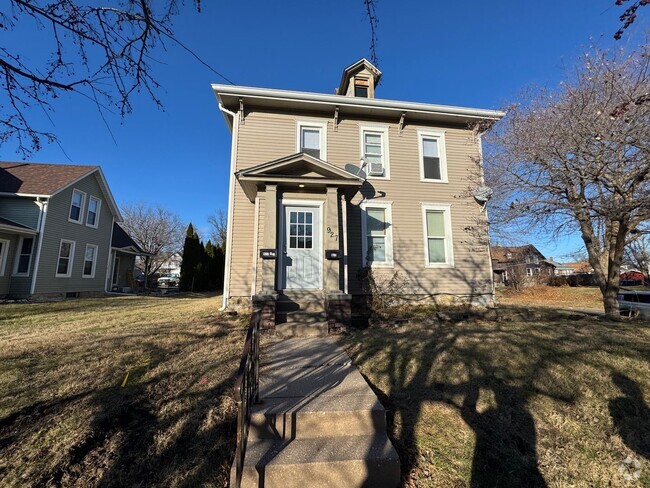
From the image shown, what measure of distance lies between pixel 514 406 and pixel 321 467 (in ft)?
7.22

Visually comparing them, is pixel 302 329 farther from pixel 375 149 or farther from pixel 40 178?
pixel 40 178

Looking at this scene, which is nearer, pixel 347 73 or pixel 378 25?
pixel 378 25

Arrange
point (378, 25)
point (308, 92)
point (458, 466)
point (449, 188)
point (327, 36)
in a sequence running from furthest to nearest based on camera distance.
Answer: point (449, 188) → point (308, 92) → point (327, 36) → point (378, 25) → point (458, 466)

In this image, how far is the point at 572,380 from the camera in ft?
11.9

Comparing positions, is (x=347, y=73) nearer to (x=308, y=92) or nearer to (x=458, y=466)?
(x=308, y=92)

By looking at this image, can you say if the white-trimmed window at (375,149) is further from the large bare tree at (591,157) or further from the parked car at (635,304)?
the parked car at (635,304)

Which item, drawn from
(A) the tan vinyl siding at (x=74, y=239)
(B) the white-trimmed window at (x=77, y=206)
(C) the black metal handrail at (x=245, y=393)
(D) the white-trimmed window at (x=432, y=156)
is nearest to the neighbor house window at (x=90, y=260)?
(A) the tan vinyl siding at (x=74, y=239)

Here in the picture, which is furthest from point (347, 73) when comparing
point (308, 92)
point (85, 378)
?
point (85, 378)

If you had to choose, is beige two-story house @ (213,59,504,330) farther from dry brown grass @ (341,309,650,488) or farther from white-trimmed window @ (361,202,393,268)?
dry brown grass @ (341,309,650,488)

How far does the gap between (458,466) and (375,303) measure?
19.1ft

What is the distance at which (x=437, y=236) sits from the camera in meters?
9.24

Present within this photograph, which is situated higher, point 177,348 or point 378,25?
point 378,25

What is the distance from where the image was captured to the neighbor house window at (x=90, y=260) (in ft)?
48.0

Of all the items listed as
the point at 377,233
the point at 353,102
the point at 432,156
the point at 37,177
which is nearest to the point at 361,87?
the point at 353,102
